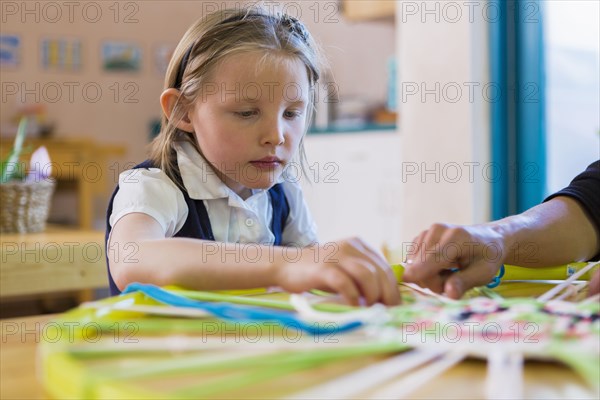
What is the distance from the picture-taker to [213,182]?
1.08m

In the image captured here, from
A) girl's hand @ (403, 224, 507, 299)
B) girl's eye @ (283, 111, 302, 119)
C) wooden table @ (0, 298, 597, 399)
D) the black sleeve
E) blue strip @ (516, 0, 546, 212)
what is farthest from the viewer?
blue strip @ (516, 0, 546, 212)

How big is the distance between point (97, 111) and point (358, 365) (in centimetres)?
533

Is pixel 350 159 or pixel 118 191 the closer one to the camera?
pixel 118 191

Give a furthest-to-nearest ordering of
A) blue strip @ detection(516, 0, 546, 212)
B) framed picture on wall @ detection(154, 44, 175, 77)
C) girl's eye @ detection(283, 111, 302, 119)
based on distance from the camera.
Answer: framed picture on wall @ detection(154, 44, 175, 77)
blue strip @ detection(516, 0, 546, 212)
girl's eye @ detection(283, 111, 302, 119)

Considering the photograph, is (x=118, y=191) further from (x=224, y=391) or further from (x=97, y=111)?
(x=97, y=111)

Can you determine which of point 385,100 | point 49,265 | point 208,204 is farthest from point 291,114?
point 385,100

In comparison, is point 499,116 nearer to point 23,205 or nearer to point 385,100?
point 23,205

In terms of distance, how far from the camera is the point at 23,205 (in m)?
2.21

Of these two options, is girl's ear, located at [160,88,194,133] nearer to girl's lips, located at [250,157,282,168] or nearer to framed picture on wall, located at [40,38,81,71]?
girl's lips, located at [250,157,282,168]

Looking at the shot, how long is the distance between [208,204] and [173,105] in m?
0.17

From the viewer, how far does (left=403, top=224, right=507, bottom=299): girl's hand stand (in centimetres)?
64

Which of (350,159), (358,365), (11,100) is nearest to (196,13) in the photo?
(11,100)

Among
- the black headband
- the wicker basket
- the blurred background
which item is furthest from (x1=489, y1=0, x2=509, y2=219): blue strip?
the black headband

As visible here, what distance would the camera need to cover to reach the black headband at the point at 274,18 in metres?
1.13
